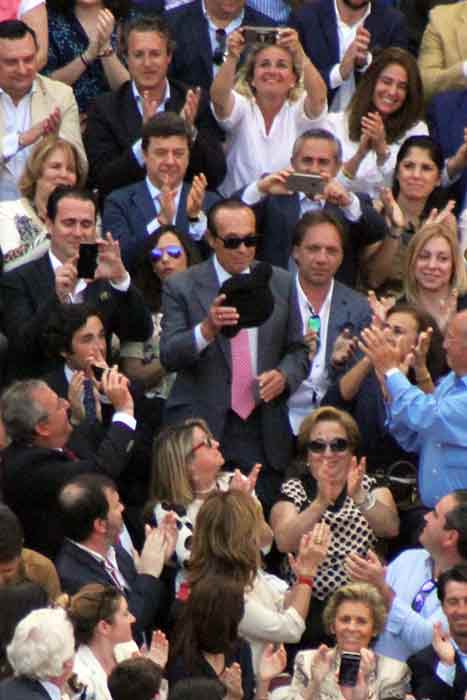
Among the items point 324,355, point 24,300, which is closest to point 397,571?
point 324,355

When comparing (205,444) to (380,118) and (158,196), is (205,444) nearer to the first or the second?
(158,196)

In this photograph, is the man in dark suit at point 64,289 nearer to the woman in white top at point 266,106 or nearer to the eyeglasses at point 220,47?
the woman in white top at point 266,106

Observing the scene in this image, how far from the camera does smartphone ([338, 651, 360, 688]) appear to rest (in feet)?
37.3

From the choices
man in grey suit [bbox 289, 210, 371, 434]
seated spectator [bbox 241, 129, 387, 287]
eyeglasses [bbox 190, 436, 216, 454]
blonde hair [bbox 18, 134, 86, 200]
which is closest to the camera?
eyeglasses [bbox 190, 436, 216, 454]

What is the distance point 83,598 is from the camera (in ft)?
35.4

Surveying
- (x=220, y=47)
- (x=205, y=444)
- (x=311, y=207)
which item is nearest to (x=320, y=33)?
(x=220, y=47)

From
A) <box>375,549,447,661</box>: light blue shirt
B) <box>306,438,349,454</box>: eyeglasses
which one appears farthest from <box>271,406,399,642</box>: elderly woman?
<box>375,549,447,661</box>: light blue shirt

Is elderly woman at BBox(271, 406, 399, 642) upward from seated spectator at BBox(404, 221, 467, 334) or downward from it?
downward

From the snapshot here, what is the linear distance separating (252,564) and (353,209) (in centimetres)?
295

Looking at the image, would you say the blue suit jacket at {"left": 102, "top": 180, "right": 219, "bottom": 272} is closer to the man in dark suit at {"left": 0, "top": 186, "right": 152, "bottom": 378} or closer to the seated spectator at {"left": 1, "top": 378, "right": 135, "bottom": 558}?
the man in dark suit at {"left": 0, "top": 186, "right": 152, "bottom": 378}

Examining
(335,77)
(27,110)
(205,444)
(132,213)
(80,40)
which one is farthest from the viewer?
(80,40)

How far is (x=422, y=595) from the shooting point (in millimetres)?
12023

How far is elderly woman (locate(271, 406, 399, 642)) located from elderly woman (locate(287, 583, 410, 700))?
2.09 feet

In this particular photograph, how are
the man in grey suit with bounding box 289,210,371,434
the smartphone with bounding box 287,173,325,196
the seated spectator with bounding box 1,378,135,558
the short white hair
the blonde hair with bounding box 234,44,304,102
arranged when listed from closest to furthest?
1. the short white hair
2. the seated spectator with bounding box 1,378,135,558
3. the man in grey suit with bounding box 289,210,371,434
4. the smartphone with bounding box 287,173,325,196
5. the blonde hair with bounding box 234,44,304,102
